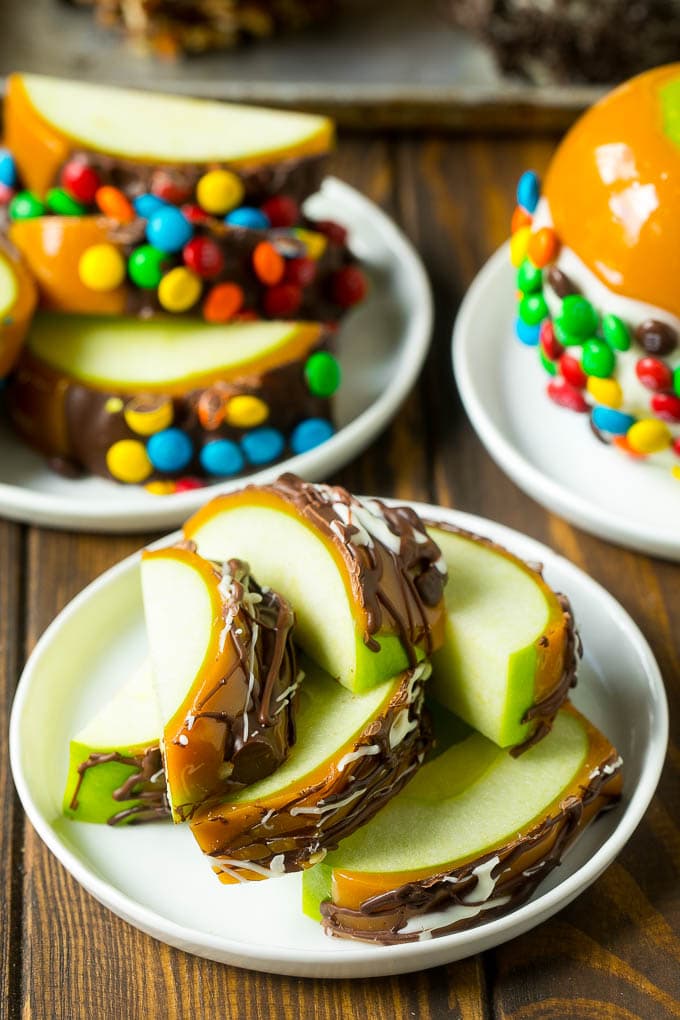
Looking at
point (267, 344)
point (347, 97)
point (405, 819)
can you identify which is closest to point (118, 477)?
point (267, 344)

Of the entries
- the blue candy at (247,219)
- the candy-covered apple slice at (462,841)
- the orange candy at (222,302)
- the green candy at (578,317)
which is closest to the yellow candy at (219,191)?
the blue candy at (247,219)

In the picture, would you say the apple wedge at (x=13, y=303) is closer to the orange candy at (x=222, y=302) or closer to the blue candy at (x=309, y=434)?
the orange candy at (x=222, y=302)

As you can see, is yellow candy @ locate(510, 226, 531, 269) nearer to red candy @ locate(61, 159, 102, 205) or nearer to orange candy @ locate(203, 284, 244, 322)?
orange candy @ locate(203, 284, 244, 322)

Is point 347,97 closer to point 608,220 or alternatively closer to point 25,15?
point 25,15

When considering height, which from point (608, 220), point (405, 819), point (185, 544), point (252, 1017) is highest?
point (608, 220)

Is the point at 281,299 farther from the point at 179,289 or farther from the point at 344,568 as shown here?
the point at 344,568

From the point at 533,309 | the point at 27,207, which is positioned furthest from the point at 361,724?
the point at 27,207
